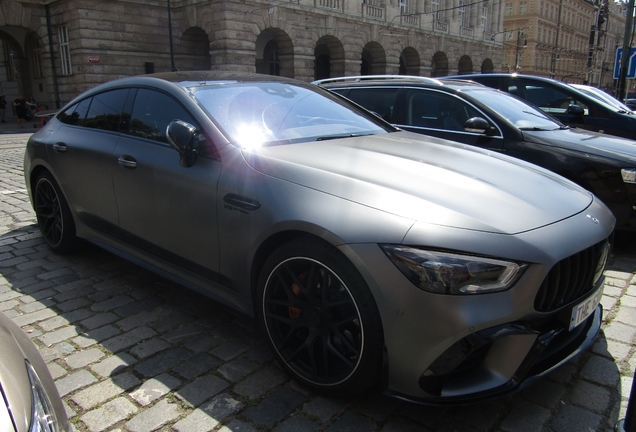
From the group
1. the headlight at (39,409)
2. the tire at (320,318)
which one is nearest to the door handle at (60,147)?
the tire at (320,318)

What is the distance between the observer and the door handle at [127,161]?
3252 mm

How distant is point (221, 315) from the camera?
3.31 m

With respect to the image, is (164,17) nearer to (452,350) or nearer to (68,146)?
(68,146)

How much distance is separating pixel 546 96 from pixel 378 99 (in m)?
3.46

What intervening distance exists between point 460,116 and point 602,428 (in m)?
3.82

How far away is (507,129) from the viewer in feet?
16.6

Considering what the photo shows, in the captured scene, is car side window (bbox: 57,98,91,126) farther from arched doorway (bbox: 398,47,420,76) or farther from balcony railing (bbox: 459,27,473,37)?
balcony railing (bbox: 459,27,473,37)

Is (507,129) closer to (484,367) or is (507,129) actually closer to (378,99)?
(378,99)

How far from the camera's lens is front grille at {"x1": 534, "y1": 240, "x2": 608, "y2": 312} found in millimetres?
2016

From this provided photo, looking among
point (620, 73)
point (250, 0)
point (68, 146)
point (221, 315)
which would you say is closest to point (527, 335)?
point (221, 315)

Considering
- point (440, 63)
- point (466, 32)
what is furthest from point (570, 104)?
point (466, 32)

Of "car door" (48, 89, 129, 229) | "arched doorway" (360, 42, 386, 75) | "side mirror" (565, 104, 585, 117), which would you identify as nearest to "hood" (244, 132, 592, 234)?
"car door" (48, 89, 129, 229)

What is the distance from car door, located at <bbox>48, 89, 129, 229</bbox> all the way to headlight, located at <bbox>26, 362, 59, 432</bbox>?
229cm

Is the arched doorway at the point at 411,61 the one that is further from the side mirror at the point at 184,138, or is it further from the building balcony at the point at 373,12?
the side mirror at the point at 184,138
